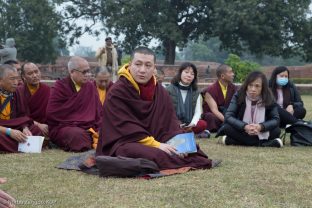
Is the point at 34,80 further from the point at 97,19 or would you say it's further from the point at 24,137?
the point at 97,19

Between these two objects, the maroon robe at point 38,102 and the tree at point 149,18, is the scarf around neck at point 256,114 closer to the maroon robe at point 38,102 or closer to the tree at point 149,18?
the maroon robe at point 38,102

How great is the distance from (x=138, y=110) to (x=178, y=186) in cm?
113

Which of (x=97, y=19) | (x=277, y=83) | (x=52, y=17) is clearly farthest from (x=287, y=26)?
(x=277, y=83)

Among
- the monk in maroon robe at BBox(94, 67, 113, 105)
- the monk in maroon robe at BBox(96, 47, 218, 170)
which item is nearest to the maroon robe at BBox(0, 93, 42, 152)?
the monk in maroon robe at BBox(94, 67, 113, 105)

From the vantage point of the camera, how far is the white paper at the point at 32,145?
6.20m

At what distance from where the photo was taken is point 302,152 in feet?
20.0

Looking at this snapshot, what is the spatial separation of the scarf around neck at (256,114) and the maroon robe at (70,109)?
1.99 metres

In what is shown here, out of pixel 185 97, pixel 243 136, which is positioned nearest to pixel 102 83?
pixel 185 97

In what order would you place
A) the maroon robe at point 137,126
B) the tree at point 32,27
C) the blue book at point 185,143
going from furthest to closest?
1. the tree at point 32,27
2. the blue book at point 185,143
3. the maroon robe at point 137,126

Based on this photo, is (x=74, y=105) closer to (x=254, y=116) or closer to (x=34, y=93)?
(x=34, y=93)

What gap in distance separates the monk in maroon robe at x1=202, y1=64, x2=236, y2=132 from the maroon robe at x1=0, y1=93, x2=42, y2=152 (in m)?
3.00

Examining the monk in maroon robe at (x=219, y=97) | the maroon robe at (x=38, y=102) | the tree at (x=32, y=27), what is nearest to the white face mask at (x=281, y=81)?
the monk in maroon robe at (x=219, y=97)

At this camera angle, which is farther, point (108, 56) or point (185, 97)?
point (108, 56)

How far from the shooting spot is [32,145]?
6.23 m
